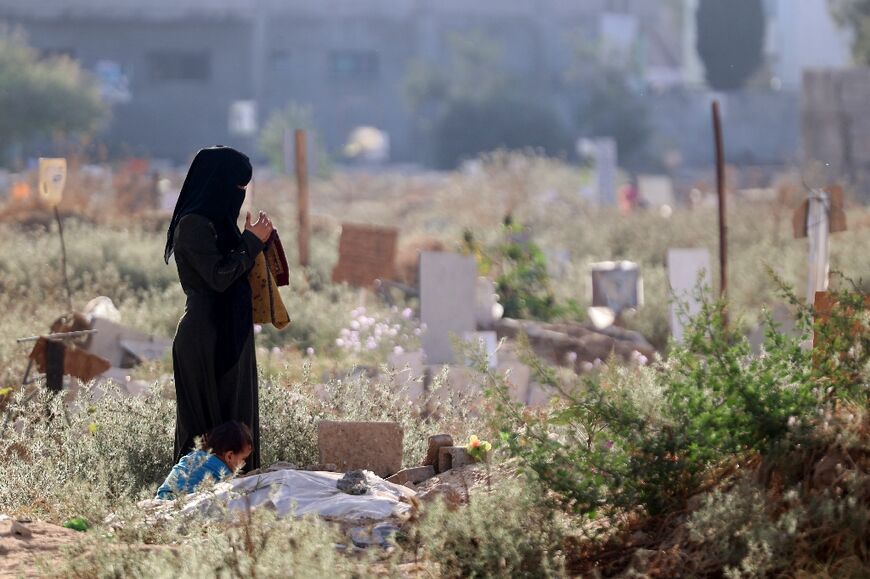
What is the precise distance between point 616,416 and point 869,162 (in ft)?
74.7

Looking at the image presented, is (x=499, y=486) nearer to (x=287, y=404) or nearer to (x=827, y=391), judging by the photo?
(x=827, y=391)

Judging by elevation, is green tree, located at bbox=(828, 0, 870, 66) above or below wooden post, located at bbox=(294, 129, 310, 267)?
above

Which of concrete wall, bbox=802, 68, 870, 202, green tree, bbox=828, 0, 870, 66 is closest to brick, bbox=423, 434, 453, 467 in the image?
concrete wall, bbox=802, 68, 870, 202

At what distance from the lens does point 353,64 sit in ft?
153

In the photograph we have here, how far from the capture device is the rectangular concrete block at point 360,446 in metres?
5.93

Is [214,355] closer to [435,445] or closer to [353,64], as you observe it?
[435,445]

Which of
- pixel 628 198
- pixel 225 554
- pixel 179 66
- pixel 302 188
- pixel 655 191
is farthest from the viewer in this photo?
pixel 179 66

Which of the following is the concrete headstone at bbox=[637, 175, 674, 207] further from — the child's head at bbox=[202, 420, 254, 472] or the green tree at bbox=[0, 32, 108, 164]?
the child's head at bbox=[202, 420, 254, 472]

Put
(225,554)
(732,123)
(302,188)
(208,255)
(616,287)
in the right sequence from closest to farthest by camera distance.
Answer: (225,554) < (208,255) < (616,287) < (302,188) < (732,123)

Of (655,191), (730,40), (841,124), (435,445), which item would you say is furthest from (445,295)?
(730,40)

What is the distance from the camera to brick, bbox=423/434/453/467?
5.93 metres

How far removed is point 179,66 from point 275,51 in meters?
2.98

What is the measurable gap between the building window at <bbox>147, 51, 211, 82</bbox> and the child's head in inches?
1588

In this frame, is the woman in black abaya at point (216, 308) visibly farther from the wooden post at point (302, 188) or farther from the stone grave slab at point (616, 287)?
the wooden post at point (302, 188)
